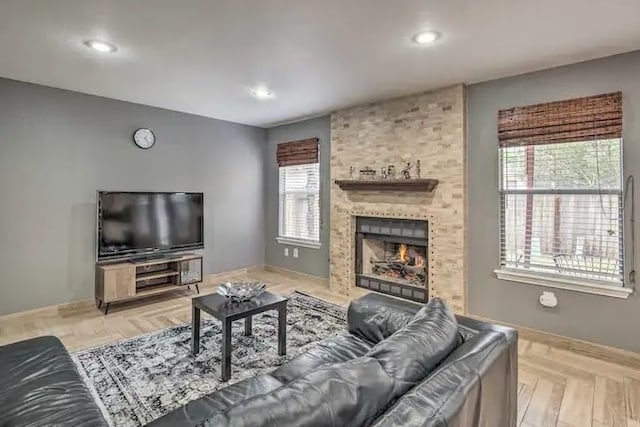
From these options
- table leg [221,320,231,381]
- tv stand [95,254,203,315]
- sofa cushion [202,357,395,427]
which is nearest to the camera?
sofa cushion [202,357,395,427]

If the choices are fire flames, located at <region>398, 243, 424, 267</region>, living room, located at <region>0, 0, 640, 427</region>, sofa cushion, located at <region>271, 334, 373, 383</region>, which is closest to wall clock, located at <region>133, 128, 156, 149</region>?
living room, located at <region>0, 0, 640, 427</region>

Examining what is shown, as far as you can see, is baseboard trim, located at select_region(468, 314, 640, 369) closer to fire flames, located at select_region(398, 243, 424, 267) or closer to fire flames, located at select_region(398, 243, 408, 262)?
fire flames, located at select_region(398, 243, 424, 267)

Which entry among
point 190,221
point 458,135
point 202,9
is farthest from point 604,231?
point 190,221

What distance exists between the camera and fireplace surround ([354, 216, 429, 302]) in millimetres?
4079

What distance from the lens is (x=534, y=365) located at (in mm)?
2785

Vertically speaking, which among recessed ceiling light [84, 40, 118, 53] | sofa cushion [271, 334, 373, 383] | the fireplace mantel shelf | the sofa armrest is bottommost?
sofa cushion [271, 334, 373, 383]

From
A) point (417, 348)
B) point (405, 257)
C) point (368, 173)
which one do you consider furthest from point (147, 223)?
point (417, 348)

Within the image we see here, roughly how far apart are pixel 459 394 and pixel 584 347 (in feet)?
8.62

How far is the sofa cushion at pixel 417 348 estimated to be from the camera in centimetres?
126

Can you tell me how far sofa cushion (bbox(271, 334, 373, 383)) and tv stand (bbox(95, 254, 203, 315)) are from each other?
9.18ft

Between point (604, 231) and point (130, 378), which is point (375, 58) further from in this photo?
point (130, 378)

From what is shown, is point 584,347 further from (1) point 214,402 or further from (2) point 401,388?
(1) point 214,402

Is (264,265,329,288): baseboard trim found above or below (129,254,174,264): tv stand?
below

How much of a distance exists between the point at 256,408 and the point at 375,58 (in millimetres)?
2779
